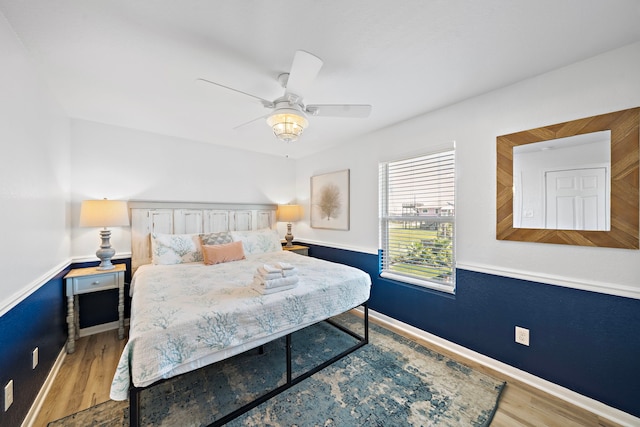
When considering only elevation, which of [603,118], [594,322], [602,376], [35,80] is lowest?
[602,376]

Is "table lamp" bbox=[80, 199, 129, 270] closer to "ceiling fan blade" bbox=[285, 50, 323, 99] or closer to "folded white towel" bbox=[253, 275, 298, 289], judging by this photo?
"folded white towel" bbox=[253, 275, 298, 289]

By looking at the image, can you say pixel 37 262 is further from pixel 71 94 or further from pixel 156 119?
pixel 156 119

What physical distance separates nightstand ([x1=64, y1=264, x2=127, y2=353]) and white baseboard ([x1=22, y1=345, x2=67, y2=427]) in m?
0.20

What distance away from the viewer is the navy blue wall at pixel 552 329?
1.62 metres

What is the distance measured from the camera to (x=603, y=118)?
5.49 feet

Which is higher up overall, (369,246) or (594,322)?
(369,246)

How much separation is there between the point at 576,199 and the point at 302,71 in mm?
2157

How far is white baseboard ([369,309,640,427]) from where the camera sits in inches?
63.9

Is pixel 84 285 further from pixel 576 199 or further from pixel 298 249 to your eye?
pixel 576 199

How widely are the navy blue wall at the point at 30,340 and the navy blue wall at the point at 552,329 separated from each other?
10.4ft

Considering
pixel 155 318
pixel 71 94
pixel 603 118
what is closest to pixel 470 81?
pixel 603 118

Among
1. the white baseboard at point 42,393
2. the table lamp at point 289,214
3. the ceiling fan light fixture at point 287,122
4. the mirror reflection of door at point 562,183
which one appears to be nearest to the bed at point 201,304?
the white baseboard at point 42,393

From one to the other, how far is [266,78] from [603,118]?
95.2 inches

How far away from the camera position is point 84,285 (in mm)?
2512
